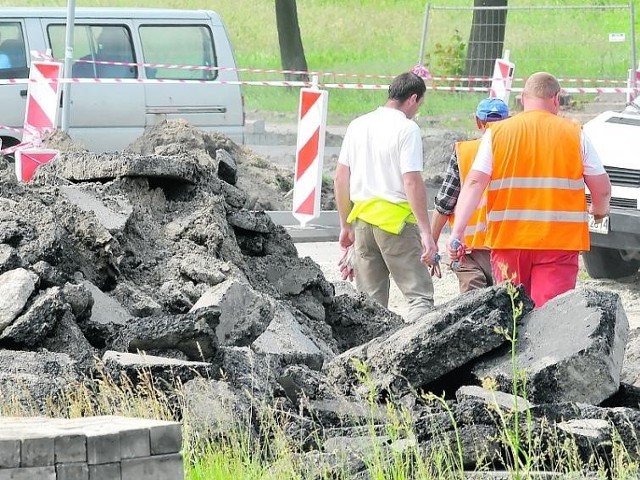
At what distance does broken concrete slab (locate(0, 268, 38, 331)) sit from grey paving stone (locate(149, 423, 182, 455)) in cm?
315

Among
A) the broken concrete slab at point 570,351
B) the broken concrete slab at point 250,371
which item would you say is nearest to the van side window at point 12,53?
the broken concrete slab at point 250,371

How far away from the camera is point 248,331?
7.72m

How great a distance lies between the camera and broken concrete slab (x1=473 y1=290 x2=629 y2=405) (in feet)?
21.8

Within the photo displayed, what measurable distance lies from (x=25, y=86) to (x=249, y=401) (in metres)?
10.6

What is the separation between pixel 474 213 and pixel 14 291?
2.93 meters

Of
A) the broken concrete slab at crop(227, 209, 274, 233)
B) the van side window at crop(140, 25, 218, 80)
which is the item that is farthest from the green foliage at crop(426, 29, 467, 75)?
the broken concrete slab at crop(227, 209, 274, 233)

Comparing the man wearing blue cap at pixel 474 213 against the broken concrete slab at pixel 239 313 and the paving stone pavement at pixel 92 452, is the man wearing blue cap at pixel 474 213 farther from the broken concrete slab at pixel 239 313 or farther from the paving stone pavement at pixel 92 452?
A: the paving stone pavement at pixel 92 452

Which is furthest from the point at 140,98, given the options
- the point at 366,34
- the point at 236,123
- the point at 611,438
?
the point at 366,34

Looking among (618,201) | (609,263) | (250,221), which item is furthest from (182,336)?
(609,263)

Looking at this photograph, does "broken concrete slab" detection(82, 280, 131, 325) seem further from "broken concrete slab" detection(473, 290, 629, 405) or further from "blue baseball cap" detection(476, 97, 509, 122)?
"blue baseball cap" detection(476, 97, 509, 122)

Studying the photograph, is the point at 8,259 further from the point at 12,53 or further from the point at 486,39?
the point at 486,39

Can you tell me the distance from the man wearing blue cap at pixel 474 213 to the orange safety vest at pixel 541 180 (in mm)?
374

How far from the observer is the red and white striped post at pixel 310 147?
Answer: 1364 centimetres

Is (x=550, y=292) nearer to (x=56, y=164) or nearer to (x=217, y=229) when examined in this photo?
(x=217, y=229)
